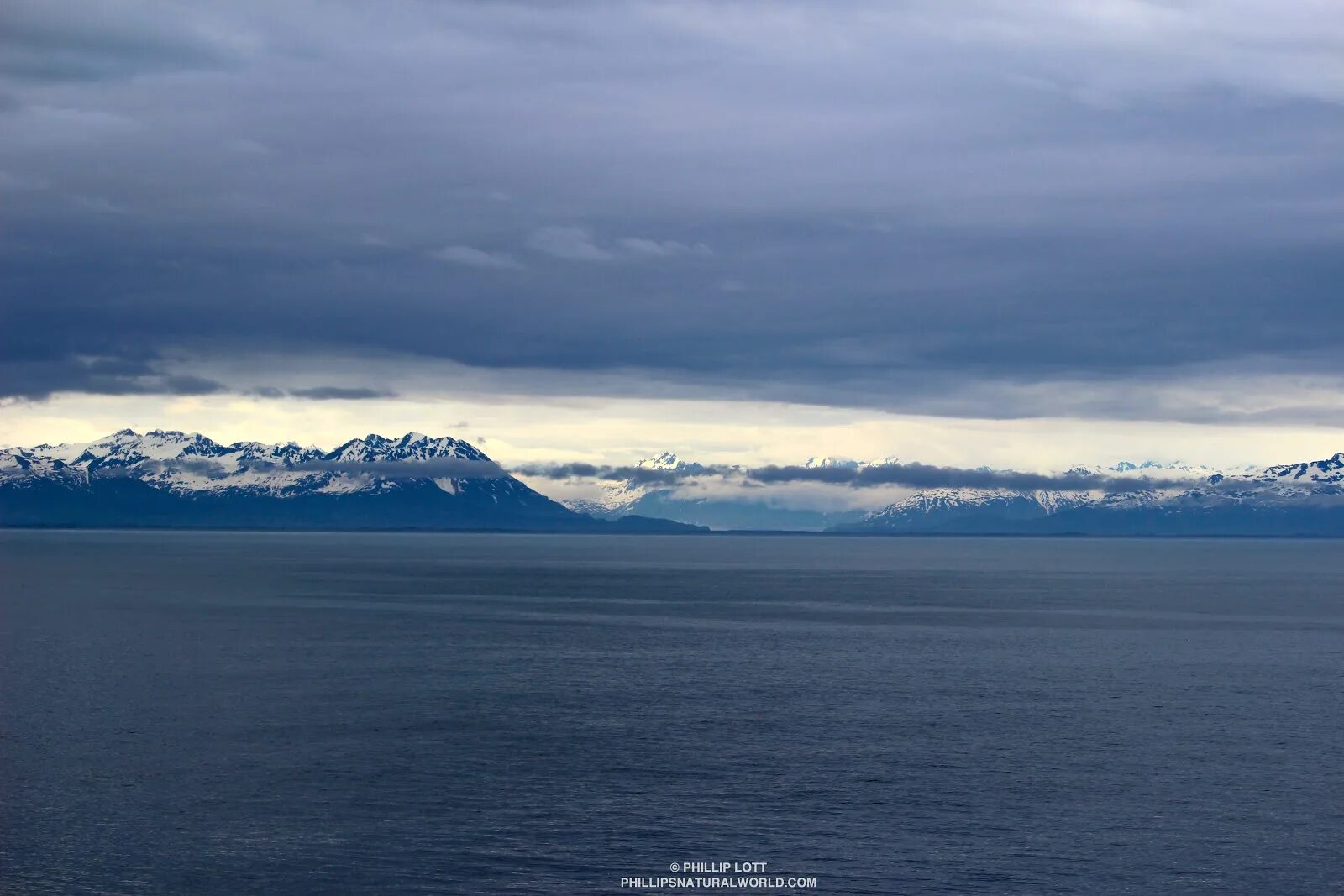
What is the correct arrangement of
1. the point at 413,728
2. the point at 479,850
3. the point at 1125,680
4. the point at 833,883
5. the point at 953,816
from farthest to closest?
the point at 1125,680 < the point at 413,728 < the point at 953,816 < the point at 479,850 < the point at 833,883

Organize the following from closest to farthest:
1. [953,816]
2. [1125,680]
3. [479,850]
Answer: [479,850] → [953,816] → [1125,680]

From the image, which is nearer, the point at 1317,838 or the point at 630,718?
the point at 1317,838

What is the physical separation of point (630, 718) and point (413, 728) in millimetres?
13152

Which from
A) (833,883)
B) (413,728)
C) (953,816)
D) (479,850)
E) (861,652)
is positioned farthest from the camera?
(861,652)

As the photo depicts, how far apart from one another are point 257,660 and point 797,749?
181 ft

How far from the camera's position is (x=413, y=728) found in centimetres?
7988

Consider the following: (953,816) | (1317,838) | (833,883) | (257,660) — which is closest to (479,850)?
(833,883)

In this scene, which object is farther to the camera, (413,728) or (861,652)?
(861,652)

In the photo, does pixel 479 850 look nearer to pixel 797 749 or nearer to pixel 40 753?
pixel 797 749

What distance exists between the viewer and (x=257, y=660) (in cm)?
11138

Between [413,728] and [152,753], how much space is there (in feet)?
47.4

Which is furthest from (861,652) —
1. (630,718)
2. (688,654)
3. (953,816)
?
(953,816)

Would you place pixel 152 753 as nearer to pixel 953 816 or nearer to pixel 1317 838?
pixel 953 816

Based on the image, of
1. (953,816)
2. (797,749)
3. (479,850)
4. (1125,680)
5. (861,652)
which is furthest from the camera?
(861,652)
